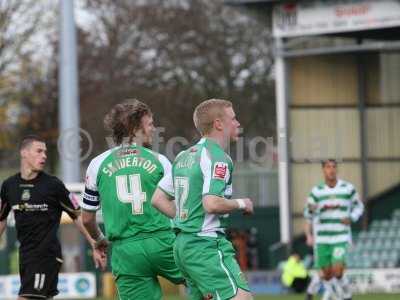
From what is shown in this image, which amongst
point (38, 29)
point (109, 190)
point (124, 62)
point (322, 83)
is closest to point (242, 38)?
point (124, 62)

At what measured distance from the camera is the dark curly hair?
9625 millimetres

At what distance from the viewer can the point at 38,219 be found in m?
11.8

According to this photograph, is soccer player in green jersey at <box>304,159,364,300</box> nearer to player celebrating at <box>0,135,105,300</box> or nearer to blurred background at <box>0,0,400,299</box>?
player celebrating at <box>0,135,105,300</box>

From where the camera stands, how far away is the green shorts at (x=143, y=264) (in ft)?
31.8

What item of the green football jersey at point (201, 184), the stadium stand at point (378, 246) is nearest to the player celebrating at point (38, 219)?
the green football jersey at point (201, 184)

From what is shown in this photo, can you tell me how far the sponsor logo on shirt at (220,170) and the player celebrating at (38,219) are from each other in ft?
9.93

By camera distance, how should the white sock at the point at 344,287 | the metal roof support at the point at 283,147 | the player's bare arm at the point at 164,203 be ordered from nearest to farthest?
the player's bare arm at the point at 164,203, the white sock at the point at 344,287, the metal roof support at the point at 283,147

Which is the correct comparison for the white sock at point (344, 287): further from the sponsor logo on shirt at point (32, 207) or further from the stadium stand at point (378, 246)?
the stadium stand at point (378, 246)

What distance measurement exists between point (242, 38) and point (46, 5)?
36.5ft

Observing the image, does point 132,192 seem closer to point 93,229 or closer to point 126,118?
point 126,118

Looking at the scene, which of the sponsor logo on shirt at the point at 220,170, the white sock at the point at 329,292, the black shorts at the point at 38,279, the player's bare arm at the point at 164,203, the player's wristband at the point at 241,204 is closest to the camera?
the player's wristband at the point at 241,204

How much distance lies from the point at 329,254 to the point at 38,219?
6.69m

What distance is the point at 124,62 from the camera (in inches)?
1895

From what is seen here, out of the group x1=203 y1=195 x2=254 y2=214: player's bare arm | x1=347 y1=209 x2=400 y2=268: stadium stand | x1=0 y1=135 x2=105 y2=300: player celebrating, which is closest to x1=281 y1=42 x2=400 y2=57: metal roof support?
x1=347 y1=209 x2=400 y2=268: stadium stand
